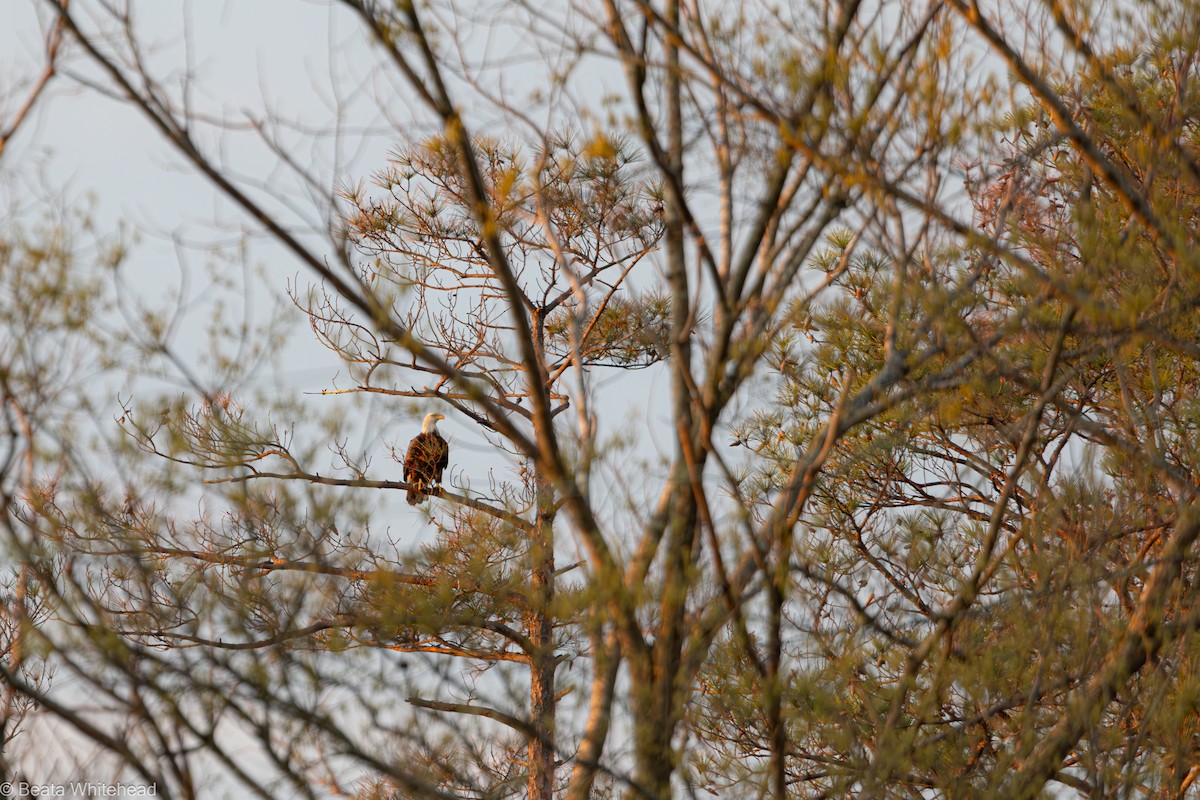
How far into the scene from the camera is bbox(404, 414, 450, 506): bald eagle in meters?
6.35

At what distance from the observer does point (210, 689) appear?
1.83 m

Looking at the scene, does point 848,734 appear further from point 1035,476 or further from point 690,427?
point 1035,476

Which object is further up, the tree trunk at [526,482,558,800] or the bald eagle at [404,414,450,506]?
the bald eagle at [404,414,450,506]

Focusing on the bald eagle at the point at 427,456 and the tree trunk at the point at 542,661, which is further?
the bald eagle at the point at 427,456

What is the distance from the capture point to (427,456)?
6.36 m

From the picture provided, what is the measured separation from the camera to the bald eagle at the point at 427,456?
6348mm

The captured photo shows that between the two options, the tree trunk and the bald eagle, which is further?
the bald eagle

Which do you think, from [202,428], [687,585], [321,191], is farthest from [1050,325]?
[202,428]

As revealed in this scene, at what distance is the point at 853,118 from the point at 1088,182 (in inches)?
38.4

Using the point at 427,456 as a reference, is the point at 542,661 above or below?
below

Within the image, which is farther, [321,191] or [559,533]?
[559,533]

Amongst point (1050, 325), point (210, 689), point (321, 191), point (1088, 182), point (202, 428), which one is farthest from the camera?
point (202, 428)

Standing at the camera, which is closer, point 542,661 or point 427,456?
point 542,661

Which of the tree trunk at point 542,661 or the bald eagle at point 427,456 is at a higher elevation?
the bald eagle at point 427,456
